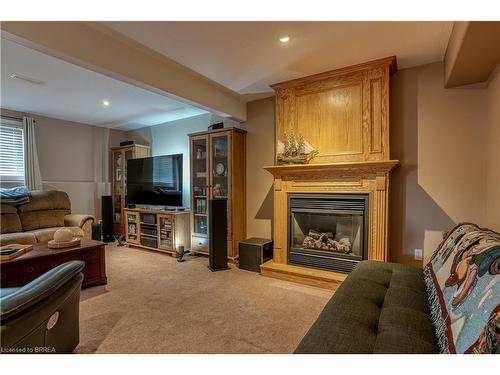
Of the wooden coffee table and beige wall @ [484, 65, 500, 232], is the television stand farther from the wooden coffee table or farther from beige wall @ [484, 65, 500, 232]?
beige wall @ [484, 65, 500, 232]

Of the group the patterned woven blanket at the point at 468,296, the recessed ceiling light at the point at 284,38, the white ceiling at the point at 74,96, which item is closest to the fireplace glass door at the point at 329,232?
the patterned woven blanket at the point at 468,296

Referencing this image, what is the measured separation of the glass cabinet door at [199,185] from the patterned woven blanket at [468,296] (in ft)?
10.3

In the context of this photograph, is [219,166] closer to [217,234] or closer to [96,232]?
[217,234]

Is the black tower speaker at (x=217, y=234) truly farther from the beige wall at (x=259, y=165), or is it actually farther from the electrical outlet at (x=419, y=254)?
the electrical outlet at (x=419, y=254)

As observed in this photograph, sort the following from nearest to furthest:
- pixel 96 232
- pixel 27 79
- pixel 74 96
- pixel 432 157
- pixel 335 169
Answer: pixel 432 157 < pixel 335 169 < pixel 27 79 < pixel 74 96 < pixel 96 232

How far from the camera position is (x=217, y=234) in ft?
10.9

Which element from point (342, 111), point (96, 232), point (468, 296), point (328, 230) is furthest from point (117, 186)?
point (468, 296)

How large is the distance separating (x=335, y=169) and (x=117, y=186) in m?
4.42

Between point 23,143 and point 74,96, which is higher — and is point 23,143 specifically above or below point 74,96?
below

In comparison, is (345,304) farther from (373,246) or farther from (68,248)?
(68,248)

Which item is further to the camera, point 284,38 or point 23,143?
point 23,143

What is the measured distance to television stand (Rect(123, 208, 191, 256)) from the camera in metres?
4.07

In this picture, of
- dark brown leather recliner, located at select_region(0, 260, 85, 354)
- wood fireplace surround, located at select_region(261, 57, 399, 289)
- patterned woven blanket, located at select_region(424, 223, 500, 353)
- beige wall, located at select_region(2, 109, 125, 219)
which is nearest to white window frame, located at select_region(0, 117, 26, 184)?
beige wall, located at select_region(2, 109, 125, 219)

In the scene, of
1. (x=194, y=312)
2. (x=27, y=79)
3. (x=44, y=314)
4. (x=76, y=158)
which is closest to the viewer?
(x=44, y=314)
